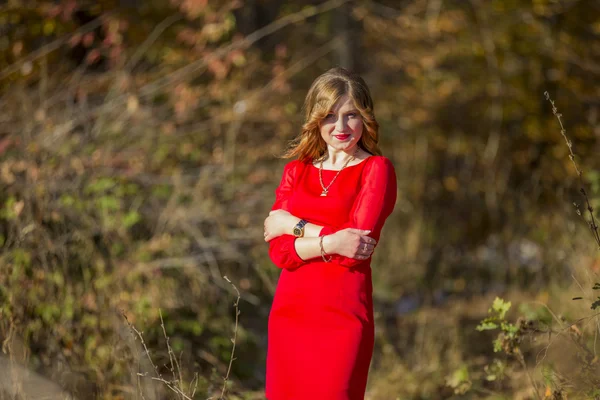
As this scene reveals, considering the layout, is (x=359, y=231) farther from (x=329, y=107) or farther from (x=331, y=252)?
(x=329, y=107)

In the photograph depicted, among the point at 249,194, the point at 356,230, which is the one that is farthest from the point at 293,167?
the point at 249,194

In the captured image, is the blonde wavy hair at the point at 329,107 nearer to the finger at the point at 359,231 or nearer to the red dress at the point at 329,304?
the red dress at the point at 329,304

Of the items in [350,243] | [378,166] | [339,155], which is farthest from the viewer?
[339,155]

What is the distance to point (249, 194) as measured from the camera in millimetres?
6590

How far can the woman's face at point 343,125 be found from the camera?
2.71 m

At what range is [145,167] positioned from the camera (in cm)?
611

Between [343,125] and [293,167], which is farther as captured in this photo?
[293,167]

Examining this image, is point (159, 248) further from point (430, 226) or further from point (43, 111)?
point (430, 226)

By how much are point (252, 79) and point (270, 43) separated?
2946mm

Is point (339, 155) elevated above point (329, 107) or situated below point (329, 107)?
below

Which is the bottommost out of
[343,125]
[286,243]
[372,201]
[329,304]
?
[329,304]

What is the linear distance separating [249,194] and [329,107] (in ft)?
12.9

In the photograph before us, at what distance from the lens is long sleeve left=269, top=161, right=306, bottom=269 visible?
2691 mm

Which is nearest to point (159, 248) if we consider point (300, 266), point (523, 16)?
point (300, 266)
